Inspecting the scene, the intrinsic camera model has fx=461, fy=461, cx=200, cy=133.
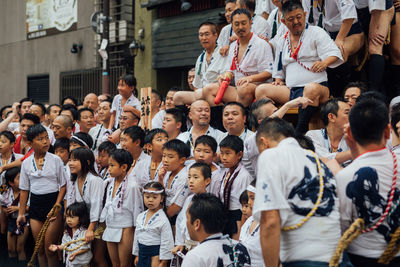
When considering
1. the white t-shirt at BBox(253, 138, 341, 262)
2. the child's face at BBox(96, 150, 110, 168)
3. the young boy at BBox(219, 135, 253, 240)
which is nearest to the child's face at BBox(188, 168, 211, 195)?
the young boy at BBox(219, 135, 253, 240)

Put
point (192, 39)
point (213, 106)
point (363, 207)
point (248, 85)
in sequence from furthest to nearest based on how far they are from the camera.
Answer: point (192, 39), point (213, 106), point (248, 85), point (363, 207)

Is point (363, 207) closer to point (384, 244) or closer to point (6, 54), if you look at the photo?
point (384, 244)

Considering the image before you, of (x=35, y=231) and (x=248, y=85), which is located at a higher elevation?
(x=248, y=85)

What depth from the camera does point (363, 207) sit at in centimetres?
265

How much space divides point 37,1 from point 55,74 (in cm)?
344

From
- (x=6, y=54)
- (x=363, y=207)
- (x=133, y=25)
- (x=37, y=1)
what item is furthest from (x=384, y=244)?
(x=6, y=54)

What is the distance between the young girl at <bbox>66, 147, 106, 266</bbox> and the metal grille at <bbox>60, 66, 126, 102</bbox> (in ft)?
33.3

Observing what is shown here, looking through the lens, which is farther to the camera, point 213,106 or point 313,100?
point 213,106

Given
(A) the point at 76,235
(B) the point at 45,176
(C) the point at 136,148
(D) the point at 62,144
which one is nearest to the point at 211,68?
(C) the point at 136,148

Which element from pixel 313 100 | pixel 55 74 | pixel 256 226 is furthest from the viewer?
pixel 55 74

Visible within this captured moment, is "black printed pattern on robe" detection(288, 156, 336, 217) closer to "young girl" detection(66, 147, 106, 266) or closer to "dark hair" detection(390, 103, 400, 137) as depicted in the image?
"dark hair" detection(390, 103, 400, 137)

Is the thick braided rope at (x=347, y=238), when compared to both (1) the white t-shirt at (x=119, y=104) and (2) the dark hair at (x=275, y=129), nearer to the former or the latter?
(2) the dark hair at (x=275, y=129)

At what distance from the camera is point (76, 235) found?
5617 millimetres

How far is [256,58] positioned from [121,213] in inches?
99.3
